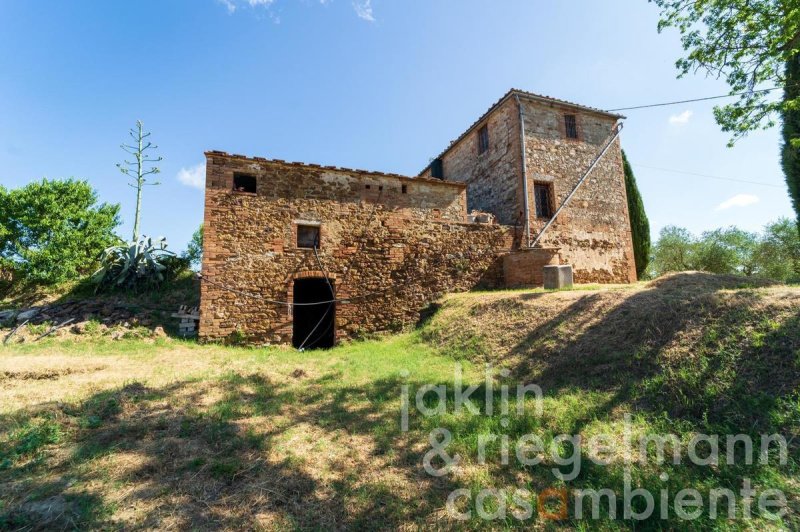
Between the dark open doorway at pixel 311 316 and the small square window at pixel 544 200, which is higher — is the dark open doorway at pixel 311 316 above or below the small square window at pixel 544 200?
below

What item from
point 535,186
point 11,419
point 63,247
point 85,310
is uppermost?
point 535,186

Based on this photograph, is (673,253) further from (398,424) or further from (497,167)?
(398,424)

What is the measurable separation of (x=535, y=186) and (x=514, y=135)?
209 cm

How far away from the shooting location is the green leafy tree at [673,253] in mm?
23781

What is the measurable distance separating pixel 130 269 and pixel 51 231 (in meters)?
7.27

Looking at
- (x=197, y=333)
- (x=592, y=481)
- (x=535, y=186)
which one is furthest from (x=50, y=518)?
(x=535, y=186)

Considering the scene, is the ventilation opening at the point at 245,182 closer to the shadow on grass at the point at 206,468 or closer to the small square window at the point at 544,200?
the shadow on grass at the point at 206,468

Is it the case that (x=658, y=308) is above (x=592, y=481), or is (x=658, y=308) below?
above

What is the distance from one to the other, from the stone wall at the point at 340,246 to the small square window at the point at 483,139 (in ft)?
12.6

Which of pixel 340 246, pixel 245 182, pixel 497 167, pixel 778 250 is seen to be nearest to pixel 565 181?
pixel 497 167

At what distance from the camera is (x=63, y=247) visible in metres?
14.0

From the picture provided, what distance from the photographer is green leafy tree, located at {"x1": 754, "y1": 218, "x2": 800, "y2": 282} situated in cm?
2061

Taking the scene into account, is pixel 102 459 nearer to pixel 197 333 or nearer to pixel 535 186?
pixel 197 333

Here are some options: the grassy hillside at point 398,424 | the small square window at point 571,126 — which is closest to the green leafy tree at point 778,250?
the small square window at point 571,126
